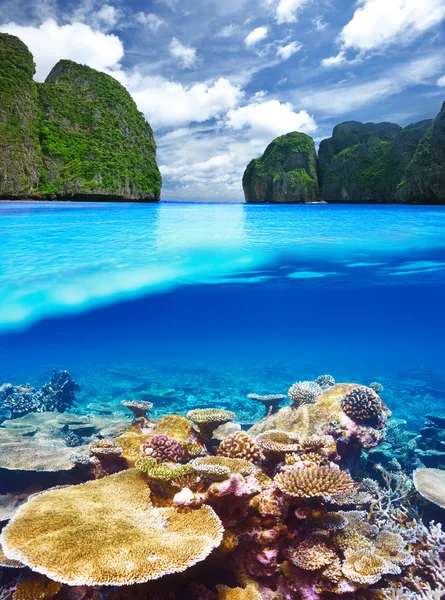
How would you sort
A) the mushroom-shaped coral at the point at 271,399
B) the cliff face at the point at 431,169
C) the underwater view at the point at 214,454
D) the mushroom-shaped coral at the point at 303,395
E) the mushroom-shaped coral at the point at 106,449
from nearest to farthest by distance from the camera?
the underwater view at the point at 214,454, the mushroom-shaped coral at the point at 106,449, the mushroom-shaped coral at the point at 303,395, the mushroom-shaped coral at the point at 271,399, the cliff face at the point at 431,169

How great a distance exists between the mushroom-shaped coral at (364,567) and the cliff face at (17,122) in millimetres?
54572

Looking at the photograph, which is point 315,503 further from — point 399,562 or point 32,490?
point 32,490

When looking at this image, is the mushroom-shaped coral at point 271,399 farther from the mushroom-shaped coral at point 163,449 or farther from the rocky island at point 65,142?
the rocky island at point 65,142

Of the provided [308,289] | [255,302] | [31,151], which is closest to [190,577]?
[308,289]

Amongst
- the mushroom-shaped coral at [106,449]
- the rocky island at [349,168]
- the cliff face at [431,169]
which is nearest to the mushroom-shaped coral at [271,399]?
the mushroom-shaped coral at [106,449]

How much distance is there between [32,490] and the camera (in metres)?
6.28

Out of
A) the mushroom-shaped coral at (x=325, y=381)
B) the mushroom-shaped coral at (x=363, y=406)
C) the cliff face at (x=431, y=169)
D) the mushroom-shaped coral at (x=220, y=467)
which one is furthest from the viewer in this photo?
the cliff face at (x=431, y=169)

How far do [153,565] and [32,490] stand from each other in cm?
437

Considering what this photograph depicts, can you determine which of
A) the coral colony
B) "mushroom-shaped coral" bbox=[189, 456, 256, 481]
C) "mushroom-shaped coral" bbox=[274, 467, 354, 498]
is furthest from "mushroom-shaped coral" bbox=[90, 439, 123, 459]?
"mushroom-shaped coral" bbox=[274, 467, 354, 498]

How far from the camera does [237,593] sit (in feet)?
12.1

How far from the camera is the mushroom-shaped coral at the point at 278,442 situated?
4.81 meters

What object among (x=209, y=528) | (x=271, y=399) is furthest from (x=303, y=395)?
(x=209, y=528)

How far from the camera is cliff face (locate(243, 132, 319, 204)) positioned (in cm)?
11159

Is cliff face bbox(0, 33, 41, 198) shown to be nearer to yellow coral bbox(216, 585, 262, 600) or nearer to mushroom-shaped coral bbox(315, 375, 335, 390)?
mushroom-shaped coral bbox(315, 375, 335, 390)
